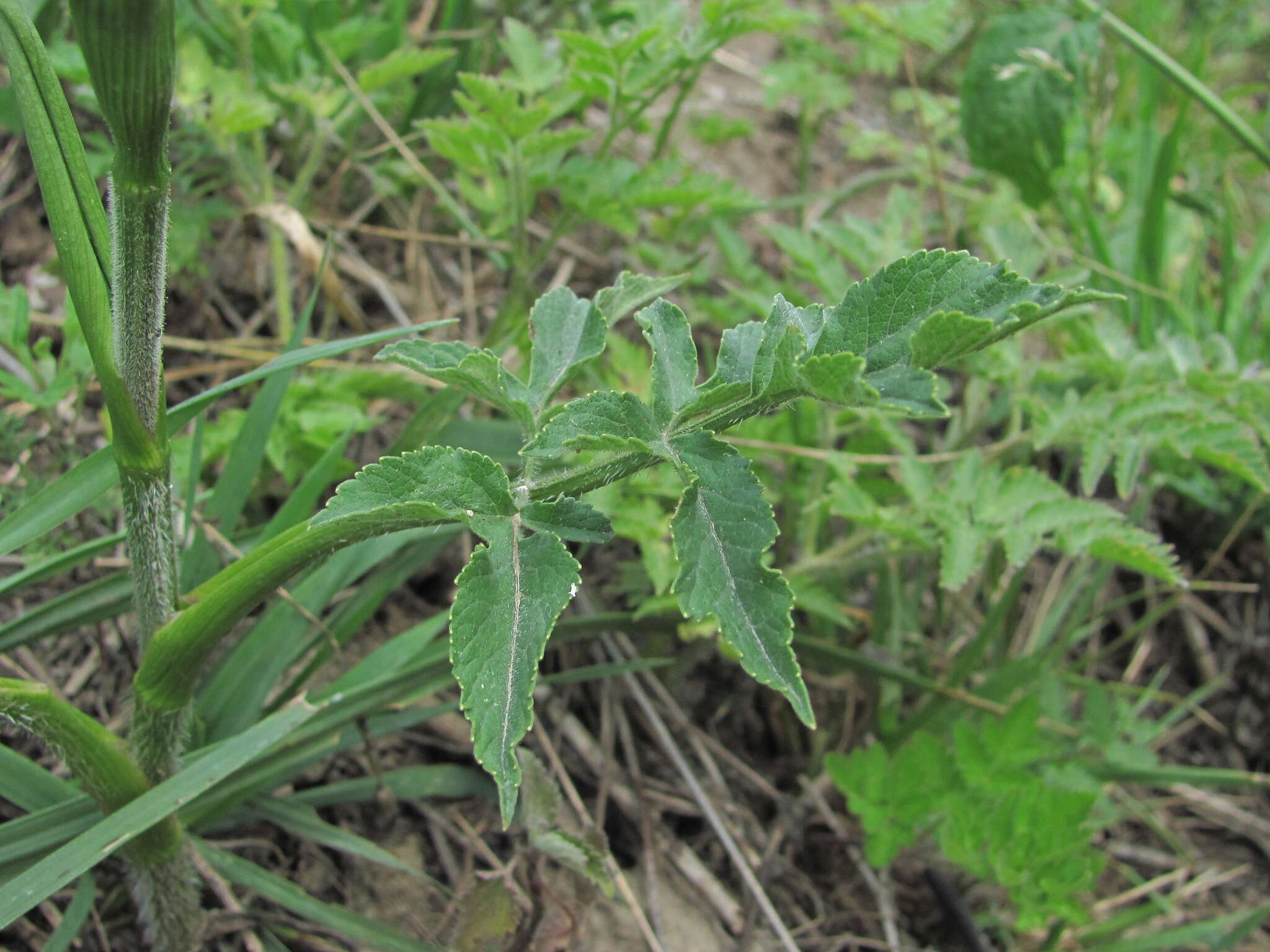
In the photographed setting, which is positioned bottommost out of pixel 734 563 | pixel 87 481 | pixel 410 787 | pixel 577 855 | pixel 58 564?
pixel 410 787

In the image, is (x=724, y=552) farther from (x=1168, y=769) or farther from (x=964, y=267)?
(x=1168, y=769)

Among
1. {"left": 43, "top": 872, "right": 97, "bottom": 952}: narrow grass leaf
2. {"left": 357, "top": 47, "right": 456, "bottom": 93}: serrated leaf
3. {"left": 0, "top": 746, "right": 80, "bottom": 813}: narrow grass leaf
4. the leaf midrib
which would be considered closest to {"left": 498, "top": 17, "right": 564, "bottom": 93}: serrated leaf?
{"left": 357, "top": 47, "right": 456, "bottom": 93}: serrated leaf

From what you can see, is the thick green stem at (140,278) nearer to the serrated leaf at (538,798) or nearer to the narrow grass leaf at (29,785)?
the narrow grass leaf at (29,785)

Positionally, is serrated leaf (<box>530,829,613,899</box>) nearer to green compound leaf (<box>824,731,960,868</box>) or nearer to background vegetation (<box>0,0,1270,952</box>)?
background vegetation (<box>0,0,1270,952</box>)

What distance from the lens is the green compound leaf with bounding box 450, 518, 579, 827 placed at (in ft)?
2.64

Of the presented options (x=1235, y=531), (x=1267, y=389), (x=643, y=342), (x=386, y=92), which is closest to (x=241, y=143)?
(x=386, y=92)

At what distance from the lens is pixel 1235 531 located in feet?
8.63

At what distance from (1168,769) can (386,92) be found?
236 centimetres

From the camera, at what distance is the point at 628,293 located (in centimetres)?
117

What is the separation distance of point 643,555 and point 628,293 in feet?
2.24

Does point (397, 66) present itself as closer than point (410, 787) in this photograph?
No

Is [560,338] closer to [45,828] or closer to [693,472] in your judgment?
[693,472]

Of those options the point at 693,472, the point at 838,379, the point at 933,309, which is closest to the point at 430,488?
the point at 693,472

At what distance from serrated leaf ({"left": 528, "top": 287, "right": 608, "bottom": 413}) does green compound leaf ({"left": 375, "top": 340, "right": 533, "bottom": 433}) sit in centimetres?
5
